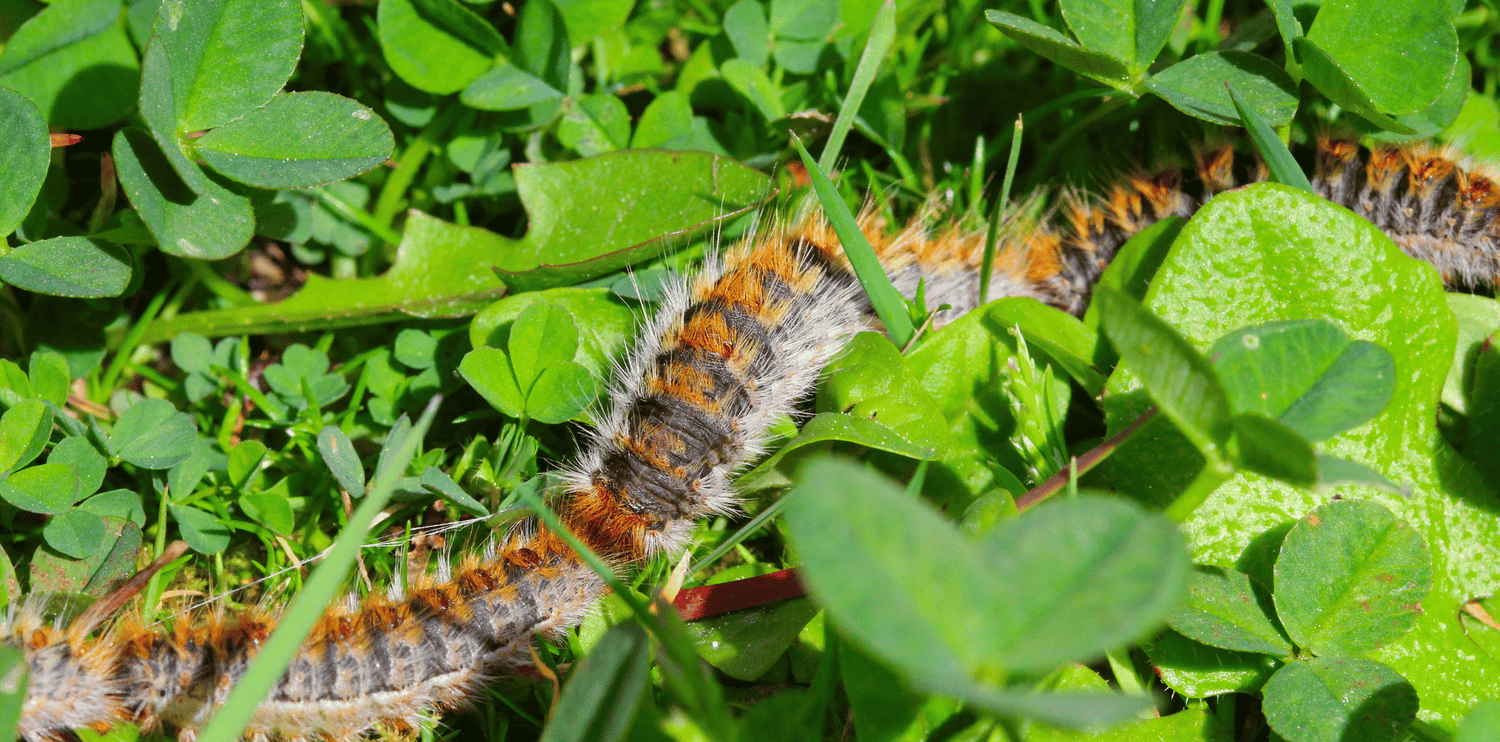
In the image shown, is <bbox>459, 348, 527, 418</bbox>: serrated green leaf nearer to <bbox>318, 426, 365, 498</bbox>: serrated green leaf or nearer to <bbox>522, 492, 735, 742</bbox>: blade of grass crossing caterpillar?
<bbox>318, 426, 365, 498</bbox>: serrated green leaf

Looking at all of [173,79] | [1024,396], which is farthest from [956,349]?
[173,79]

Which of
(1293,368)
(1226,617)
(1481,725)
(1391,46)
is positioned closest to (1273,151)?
(1391,46)

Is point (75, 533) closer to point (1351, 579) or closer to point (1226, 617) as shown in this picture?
point (1226, 617)

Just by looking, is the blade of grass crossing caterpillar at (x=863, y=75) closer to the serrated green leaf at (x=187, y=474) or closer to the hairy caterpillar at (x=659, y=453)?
the hairy caterpillar at (x=659, y=453)

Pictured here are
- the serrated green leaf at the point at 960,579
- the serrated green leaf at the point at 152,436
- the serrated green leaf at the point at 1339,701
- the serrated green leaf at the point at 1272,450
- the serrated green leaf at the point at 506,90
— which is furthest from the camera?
the serrated green leaf at the point at 506,90

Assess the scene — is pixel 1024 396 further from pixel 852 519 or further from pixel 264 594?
pixel 264 594

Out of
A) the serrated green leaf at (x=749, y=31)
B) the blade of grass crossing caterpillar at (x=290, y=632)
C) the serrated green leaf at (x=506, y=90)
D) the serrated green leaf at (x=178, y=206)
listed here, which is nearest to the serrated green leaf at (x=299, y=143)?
the serrated green leaf at (x=178, y=206)
